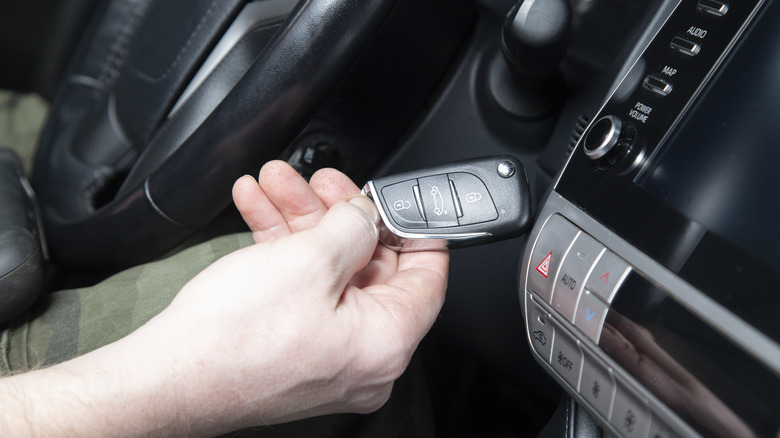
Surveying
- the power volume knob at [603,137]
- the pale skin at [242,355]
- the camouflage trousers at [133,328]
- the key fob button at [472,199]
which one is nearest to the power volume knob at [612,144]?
the power volume knob at [603,137]

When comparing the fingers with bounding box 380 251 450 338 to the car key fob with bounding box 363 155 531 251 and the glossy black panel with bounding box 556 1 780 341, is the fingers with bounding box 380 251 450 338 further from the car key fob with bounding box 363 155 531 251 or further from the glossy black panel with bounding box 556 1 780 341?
the glossy black panel with bounding box 556 1 780 341

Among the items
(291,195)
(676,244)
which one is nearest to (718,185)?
(676,244)

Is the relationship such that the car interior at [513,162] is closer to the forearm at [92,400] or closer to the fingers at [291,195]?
the fingers at [291,195]

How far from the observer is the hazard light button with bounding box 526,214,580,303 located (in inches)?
22.2

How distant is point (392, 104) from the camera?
95cm

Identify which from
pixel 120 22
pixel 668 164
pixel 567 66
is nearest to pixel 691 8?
pixel 668 164

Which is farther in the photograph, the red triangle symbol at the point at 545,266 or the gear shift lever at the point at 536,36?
the gear shift lever at the point at 536,36

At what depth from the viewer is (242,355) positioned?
500 millimetres

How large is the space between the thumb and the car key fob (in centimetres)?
4

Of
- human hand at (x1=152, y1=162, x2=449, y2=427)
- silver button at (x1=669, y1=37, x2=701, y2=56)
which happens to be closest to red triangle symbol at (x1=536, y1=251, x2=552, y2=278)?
human hand at (x1=152, y1=162, x2=449, y2=427)

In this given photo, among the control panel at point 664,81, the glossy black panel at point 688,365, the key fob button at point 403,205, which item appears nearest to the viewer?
the glossy black panel at point 688,365

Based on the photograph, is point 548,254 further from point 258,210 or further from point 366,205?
point 258,210

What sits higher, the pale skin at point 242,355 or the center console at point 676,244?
the center console at point 676,244

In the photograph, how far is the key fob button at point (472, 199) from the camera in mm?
631
